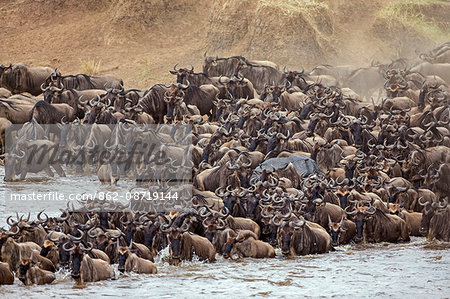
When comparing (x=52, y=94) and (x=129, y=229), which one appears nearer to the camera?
(x=129, y=229)

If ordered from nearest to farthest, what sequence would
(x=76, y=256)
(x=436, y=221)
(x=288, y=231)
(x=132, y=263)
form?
(x=76, y=256)
(x=132, y=263)
(x=288, y=231)
(x=436, y=221)

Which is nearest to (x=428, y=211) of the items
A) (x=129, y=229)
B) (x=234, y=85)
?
(x=129, y=229)

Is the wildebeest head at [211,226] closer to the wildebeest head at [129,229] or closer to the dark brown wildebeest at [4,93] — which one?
the wildebeest head at [129,229]

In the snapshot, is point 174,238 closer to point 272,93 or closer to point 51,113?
point 51,113

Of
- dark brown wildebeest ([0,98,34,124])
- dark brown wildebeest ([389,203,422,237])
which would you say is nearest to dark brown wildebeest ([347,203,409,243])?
dark brown wildebeest ([389,203,422,237])

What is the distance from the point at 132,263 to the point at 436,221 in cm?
526

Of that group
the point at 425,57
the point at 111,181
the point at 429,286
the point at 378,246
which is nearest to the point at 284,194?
the point at 378,246

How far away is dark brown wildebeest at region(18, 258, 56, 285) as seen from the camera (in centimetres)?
1148

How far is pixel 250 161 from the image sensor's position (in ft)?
53.1

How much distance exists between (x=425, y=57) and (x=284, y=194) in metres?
14.5

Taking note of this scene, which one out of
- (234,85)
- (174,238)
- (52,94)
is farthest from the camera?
(234,85)

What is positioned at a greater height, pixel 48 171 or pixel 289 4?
pixel 289 4

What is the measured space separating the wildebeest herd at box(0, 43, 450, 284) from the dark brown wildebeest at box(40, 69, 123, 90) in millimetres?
39

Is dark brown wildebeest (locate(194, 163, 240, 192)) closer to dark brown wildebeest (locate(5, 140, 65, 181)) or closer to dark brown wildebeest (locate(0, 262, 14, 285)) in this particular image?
dark brown wildebeest (locate(5, 140, 65, 181))
